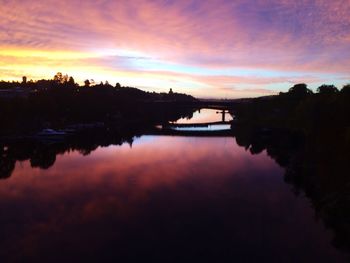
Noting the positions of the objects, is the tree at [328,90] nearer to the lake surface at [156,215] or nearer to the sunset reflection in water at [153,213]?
the lake surface at [156,215]

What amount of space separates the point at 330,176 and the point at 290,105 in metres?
80.1

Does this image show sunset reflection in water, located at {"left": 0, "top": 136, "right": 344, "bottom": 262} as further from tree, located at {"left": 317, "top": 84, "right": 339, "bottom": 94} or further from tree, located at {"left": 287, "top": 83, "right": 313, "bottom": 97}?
tree, located at {"left": 287, "top": 83, "right": 313, "bottom": 97}

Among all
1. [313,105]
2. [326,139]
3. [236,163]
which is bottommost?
[236,163]

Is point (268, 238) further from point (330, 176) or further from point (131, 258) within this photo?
point (330, 176)

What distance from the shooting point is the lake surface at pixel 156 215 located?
27.6m

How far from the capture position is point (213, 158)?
70438 millimetres

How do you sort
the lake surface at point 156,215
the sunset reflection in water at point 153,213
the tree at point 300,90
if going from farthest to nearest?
the tree at point 300,90
the sunset reflection in water at point 153,213
the lake surface at point 156,215

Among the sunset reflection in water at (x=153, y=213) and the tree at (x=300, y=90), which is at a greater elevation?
the tree at (x=300, y=90)

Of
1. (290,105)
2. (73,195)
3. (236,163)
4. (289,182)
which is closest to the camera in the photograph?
(73,195)

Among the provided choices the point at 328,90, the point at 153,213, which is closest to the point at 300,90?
the point at 328,90

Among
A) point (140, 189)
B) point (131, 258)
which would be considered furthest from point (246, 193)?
point (131, 258)

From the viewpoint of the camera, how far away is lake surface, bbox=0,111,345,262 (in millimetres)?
27609

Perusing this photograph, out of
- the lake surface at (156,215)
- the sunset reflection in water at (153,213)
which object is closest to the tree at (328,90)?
the lake surface at (156,215)

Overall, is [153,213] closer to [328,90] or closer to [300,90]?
[328,90]
